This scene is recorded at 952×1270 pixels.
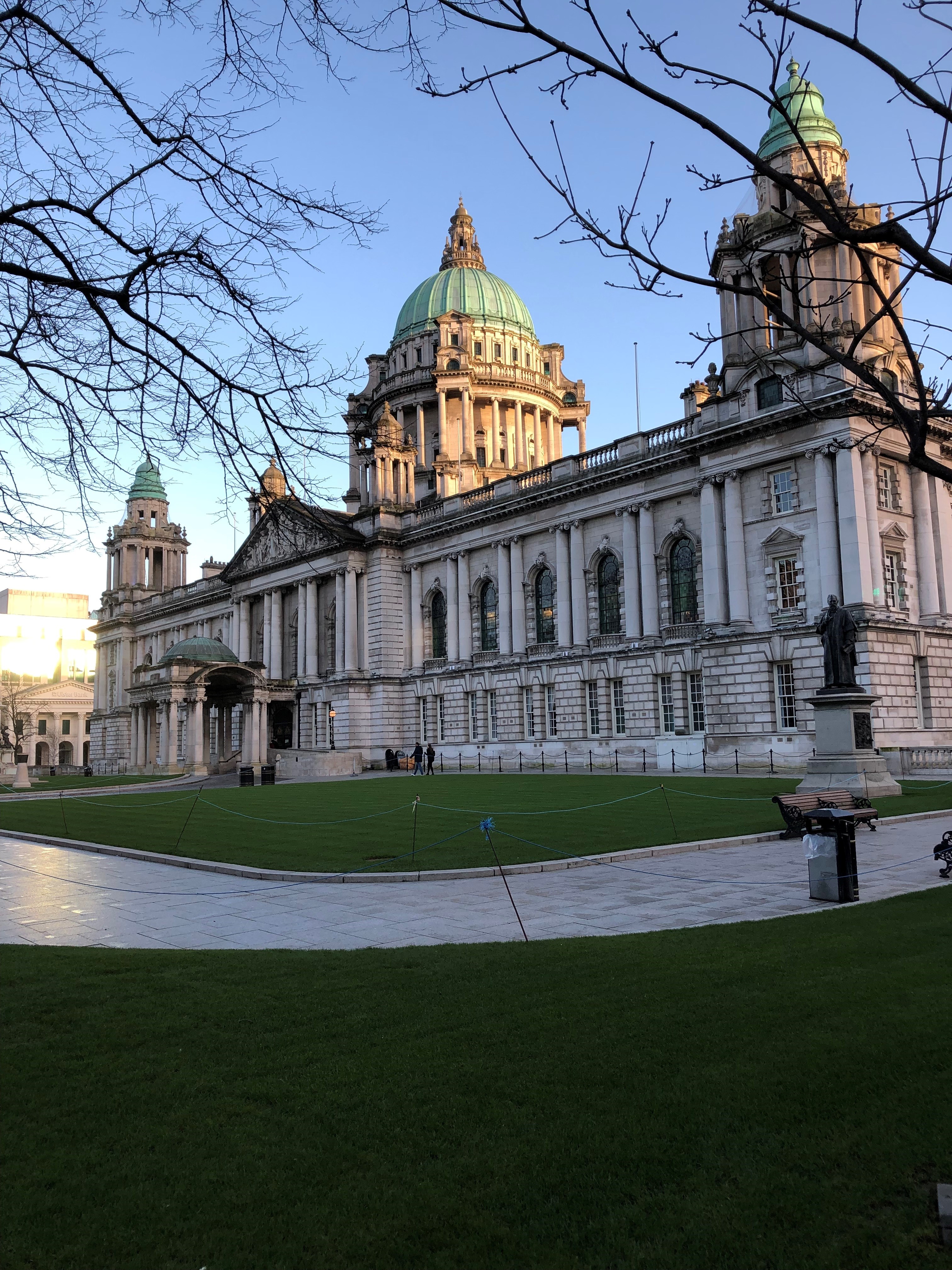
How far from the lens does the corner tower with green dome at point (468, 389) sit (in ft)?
264

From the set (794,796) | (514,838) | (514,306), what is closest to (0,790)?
(514,838)

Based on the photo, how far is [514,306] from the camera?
93.6 meters

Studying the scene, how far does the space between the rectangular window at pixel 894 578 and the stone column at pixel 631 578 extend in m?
12.3

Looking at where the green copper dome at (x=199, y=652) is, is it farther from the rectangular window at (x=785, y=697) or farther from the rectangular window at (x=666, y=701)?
the rectangular window at (x=785, y=697)

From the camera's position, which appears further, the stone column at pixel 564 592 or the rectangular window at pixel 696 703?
the stone column at pixel 564 592

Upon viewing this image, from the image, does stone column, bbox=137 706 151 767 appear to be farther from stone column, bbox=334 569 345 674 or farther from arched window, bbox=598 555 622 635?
arched window, bbox=598 555 622 635

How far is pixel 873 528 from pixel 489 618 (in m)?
25.6

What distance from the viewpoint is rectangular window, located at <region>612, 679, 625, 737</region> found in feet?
158

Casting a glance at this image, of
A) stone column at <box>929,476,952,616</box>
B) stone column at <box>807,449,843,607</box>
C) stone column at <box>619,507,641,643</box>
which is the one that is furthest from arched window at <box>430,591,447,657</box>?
stone column at <box>929,476,952,616</box>

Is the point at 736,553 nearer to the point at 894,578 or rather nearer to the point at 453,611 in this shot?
the point at 894,578

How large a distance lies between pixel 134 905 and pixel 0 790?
3900 centimetres

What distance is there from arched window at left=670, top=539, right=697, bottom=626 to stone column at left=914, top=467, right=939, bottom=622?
972 centimetres

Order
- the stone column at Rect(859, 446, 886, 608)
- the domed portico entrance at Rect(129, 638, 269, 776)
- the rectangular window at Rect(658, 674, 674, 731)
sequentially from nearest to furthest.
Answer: the stone column at Rect(859, 446, 886, 608) → the rectangular window at Rect(658, 674, 674, 731) → the domed portico entrance at Rect(129, 638, 269, 776)

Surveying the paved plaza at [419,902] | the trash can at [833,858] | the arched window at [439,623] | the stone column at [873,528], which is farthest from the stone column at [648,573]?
the trash can at [833,858]
